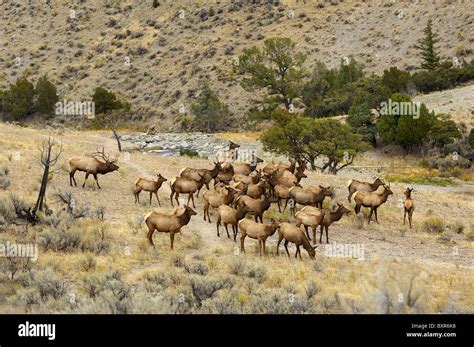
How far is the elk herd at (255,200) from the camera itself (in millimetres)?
15625

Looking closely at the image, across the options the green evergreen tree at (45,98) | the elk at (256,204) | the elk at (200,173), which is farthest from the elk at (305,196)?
the green evergreen tree at (45,98)

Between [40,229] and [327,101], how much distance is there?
160ft

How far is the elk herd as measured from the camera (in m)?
15.6

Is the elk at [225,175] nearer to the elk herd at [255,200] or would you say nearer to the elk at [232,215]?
the elk herd at [255,200]

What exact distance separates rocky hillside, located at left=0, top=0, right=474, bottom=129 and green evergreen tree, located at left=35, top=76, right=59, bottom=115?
5.82 m

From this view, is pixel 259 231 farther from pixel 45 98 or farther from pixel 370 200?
pixel 45 98

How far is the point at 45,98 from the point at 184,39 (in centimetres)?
2335

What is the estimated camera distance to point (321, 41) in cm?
7806

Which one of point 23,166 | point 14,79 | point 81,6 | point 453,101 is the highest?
point 81,6

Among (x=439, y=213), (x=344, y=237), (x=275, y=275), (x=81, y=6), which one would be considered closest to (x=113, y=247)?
(x=275, y=275)

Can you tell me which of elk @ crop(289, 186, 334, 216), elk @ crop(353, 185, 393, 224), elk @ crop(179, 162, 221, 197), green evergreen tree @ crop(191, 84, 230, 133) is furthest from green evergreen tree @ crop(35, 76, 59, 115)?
elk @ crop(353, 185, 393, 224)

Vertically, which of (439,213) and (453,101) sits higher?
(453,101)
